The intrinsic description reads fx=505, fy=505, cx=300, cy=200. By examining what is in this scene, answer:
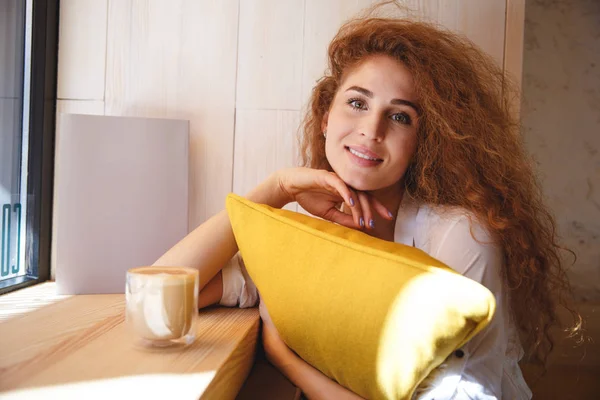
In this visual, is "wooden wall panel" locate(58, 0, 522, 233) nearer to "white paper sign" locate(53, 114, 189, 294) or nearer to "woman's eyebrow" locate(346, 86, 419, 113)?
"white paper sign" locate(53, 114, 189, 294)

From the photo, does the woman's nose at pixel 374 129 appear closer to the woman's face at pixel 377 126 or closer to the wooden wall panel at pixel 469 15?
the woman's face at pixel 377 126

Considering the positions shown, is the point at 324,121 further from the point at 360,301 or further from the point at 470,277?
the point at 360,301

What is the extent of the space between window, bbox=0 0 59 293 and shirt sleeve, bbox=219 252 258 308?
1.93ft

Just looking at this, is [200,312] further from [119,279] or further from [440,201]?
[440,201]

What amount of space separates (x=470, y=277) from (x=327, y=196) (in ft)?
1.51

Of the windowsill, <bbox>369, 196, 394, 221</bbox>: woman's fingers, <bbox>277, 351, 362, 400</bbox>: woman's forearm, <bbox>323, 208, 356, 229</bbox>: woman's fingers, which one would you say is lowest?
<bbox>277, 351, 362, 400</bbox>: woman's forearm

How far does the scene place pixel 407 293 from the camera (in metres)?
0.66

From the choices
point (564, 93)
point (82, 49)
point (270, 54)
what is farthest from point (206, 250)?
point (564, 93)

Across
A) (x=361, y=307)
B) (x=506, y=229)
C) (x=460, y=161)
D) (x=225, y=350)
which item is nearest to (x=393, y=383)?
(x=361, y=307)

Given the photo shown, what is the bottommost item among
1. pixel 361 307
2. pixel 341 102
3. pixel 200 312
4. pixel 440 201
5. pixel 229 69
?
pixel 200 312

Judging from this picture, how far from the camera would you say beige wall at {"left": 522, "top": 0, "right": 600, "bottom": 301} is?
2.31m

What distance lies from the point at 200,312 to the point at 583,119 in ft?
6.68

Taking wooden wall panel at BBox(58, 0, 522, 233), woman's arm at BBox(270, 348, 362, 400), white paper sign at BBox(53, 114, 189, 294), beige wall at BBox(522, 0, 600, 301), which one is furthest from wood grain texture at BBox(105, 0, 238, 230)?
beige wall at BBox(522, 0, 600, 301)

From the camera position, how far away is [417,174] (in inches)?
49.7
